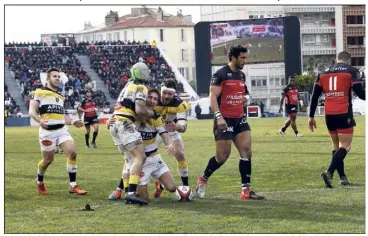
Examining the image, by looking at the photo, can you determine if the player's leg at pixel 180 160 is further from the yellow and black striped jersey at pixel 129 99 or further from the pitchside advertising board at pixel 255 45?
the pitchside advertising board at pixel 255 45

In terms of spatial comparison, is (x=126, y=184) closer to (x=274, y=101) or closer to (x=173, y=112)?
(x=173, y=112)

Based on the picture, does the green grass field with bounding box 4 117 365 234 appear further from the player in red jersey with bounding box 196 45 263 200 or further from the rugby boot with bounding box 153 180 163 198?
the player in red jersey with bounding box 196 45 263 200

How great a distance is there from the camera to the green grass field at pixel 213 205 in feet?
34.1

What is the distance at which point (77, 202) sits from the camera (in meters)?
13.6

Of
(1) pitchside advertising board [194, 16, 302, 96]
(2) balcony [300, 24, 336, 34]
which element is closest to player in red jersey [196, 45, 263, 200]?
(1) pitchside advertising board [194, 16, 302, 96]

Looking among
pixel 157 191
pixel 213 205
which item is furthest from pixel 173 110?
pixel 213 205

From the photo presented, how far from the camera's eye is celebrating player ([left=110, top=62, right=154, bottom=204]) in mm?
12484

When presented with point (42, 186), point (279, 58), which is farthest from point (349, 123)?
point (279, 58)

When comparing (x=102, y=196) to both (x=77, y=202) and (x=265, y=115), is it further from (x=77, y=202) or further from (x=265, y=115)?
(x=265, y=115)

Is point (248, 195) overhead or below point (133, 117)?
below

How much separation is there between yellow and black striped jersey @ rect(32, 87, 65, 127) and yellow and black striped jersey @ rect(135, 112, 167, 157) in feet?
7.99

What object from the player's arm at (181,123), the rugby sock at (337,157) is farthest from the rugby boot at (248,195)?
the rugby sock at (337,157)

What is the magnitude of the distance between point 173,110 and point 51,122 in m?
2.33

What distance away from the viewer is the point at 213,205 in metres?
12.4
